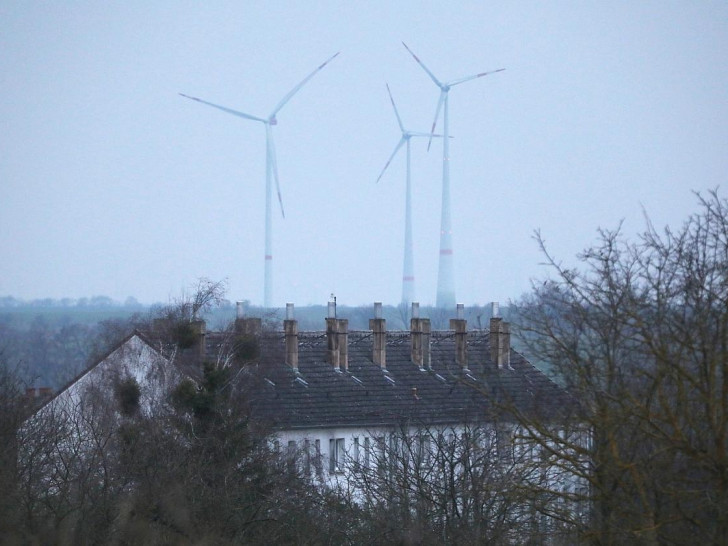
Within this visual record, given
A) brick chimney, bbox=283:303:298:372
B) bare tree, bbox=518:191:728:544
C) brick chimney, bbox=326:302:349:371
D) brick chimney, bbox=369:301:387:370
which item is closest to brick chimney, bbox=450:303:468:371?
brick chimney, bbox=369:301:387:370

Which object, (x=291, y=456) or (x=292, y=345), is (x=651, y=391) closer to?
(x=291, y=456)

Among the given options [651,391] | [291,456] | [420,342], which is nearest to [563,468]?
[651,391]

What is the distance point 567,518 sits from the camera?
43.8 ft

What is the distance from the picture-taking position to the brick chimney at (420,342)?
52.6m

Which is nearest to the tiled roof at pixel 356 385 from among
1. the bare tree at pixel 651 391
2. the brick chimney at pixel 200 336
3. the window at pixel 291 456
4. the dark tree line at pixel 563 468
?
the brick chimney at pixel 200 336

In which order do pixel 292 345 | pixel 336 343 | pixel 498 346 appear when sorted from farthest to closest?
pixel 498 346 → pixel 336 343 → pixel 292 345

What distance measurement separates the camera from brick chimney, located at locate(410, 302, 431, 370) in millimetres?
52562

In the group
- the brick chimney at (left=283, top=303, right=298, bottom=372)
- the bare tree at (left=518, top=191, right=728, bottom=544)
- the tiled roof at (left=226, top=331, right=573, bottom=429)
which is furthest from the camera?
the brick chimney at (left=283, top=303, right=298, bottom=372)

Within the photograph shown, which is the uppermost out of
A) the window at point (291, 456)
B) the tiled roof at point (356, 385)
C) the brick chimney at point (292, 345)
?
the brick chimney at point (292, 345)

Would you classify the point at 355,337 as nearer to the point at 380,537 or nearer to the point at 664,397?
the point at 380,537

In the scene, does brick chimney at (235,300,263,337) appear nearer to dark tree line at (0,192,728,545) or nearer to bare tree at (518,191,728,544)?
dark tree line at (0,192,728,545)

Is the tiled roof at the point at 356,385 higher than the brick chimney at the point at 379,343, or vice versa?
the brick chimney at the point at 379,343

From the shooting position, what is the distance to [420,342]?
2089 inches

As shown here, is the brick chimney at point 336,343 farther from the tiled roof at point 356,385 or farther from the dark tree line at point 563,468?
the dark tree line at point 563,468
